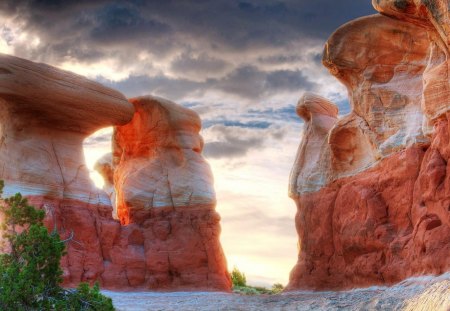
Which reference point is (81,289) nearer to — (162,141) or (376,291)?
(376,291)

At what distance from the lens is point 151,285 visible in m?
29.3

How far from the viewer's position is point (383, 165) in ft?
75.6

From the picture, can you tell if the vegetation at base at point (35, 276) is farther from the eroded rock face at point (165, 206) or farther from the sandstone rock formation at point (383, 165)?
the eroded rock face at point (165, 206)

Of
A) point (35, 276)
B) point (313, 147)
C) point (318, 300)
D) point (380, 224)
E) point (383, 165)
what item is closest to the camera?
point (35, 276)

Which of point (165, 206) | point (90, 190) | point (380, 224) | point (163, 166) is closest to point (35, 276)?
point (380, 224)

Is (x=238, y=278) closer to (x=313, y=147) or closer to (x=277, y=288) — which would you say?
(x=277, y=288)

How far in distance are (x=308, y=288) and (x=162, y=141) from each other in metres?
10.6

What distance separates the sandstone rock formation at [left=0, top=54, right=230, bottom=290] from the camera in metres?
26.6

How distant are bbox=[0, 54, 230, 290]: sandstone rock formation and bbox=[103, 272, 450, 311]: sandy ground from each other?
1.53 m

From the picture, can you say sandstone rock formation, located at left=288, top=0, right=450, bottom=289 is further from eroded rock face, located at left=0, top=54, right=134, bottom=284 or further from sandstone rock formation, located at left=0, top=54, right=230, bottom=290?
eroded rock face, located at left=0, top=54, right=134, bottom=284

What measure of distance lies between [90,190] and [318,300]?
11935 mm

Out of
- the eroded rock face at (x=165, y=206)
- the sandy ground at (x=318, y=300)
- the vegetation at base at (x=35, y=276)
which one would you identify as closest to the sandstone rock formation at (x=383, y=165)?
the sandy ground at (x=318, y=300)

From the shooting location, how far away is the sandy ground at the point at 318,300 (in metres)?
14.9

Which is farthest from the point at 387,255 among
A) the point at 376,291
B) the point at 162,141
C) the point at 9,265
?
the point at 162,141
